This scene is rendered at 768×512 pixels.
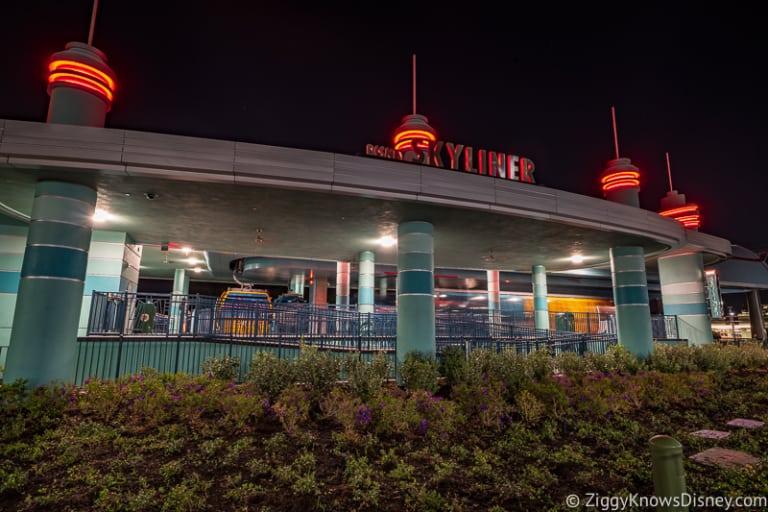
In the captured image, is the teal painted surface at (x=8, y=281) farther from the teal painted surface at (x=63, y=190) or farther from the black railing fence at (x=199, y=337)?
the teal painted surface at (x=63, y=190)

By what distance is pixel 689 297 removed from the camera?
20.9 metres

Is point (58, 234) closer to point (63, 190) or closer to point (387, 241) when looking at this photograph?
point (63, 190)

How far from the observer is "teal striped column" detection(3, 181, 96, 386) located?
8609 millimetres

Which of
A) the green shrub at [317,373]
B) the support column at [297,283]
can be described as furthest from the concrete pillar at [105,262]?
the support column at [297,283]

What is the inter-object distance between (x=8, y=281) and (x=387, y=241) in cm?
1394

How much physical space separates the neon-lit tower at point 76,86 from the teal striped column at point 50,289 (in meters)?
1.70

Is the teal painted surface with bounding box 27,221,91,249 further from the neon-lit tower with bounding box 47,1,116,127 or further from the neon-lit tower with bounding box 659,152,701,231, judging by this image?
the neon-lit tower with bounding box 659,152,701,231

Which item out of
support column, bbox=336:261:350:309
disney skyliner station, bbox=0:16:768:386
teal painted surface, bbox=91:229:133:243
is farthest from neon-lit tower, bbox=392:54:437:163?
teal painted surface, bbox=91:229:133:243

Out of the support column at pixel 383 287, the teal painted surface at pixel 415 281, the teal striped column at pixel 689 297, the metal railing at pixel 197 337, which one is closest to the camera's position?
the metal railing at pixel 197 337

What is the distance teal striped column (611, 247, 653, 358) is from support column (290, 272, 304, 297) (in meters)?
21.8

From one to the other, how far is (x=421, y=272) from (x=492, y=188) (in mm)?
3275

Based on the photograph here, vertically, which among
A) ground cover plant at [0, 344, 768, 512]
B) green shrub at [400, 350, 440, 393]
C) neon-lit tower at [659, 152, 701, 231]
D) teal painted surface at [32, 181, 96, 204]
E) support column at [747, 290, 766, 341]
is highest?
neon-lit tower at [659, 152, 701, 231]

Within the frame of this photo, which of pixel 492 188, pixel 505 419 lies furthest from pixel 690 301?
pixel 505 419

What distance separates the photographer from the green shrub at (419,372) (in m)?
10.1
